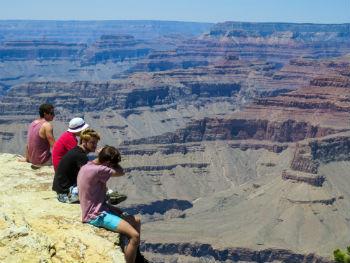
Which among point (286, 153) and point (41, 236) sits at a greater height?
point (41, 236)

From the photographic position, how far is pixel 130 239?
1536 centimetres

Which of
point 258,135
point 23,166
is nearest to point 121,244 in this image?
point 23,166

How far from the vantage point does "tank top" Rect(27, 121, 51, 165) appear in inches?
860

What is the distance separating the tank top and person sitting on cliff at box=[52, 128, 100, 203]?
3915mm

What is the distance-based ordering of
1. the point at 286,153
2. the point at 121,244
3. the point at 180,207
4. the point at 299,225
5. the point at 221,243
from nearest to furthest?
the point at 121,244, the point at 221,243, the point at 299,225, the point at 180,207, the point at 286,153

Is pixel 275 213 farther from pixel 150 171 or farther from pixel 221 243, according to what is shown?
pixel 150 171

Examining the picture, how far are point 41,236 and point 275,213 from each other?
10307 centimetres

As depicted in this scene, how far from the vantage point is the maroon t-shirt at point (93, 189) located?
625 inches

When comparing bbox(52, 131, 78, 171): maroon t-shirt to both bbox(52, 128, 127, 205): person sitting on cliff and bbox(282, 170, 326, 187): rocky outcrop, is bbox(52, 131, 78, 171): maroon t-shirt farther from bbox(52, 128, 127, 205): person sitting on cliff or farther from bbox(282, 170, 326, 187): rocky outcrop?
bbox(282, 170, 326, 187): rocky outcrop

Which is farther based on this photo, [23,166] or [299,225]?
[299,225]

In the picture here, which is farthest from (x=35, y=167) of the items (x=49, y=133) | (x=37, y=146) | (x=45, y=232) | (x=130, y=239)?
(x=130, y=239)

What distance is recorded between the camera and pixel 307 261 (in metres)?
94.8

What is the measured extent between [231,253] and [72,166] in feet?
272

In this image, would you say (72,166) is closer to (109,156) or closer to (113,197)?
(113,197)
